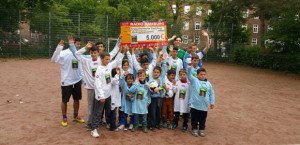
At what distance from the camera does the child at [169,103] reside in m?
7.12

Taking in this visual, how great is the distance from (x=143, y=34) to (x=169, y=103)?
155cm

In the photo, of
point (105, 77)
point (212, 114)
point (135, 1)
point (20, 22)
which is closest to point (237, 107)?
point (212, 114)

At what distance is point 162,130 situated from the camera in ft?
23.4

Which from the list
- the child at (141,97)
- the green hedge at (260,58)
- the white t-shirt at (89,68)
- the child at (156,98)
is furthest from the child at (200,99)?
the green hedge at (260,58)

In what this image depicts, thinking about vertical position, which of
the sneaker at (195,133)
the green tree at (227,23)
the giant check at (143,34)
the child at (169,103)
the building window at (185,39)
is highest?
the green tree at (227,23)

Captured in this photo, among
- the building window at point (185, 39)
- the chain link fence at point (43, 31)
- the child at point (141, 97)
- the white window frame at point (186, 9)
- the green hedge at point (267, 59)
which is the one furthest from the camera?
the white window frame at point (186, 9)

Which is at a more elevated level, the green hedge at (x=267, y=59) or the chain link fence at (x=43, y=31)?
the chain link fence at (x=43, y=31)

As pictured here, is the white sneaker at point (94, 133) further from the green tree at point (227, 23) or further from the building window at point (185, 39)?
the green tree at point (227, 23)

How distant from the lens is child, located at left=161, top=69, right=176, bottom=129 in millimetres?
7117

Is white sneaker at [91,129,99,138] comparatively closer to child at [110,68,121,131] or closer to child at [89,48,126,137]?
child at [89,48,126,137]

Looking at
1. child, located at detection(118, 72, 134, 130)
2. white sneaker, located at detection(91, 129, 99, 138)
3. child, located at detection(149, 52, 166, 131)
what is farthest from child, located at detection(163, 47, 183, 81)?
white sneaker, located at detection(91, 129, 99, 138)

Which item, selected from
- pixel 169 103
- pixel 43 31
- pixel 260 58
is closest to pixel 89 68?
pixel 169 103

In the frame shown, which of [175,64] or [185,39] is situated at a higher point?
[185,39]

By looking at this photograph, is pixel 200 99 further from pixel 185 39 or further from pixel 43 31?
pixel 185 39
